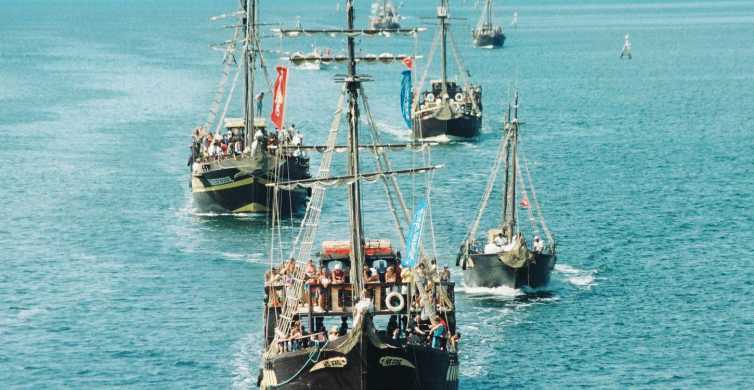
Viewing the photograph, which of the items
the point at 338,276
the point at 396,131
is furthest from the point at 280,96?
the point at 396,131

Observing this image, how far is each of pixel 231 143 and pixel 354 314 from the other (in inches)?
2289

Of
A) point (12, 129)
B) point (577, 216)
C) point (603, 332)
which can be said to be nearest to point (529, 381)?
point (603, 332)

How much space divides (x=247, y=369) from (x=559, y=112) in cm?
11653

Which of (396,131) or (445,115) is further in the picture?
→ (396,131)

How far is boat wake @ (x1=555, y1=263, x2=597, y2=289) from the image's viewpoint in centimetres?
8121

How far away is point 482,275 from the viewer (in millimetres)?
78125

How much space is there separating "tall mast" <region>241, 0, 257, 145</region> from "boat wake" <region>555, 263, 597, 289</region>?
28.9 meters

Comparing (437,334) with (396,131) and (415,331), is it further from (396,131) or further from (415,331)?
(396,131)

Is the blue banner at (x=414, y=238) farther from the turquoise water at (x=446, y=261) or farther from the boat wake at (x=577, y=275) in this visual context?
the boat wake at (x=577, y=275)

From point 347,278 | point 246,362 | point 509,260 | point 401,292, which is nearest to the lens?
point 401,292

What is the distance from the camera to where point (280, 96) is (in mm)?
76062

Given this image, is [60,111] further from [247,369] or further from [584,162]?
[247,369]

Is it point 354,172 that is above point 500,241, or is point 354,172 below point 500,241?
above

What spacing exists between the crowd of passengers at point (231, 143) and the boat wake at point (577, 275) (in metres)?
23.9
